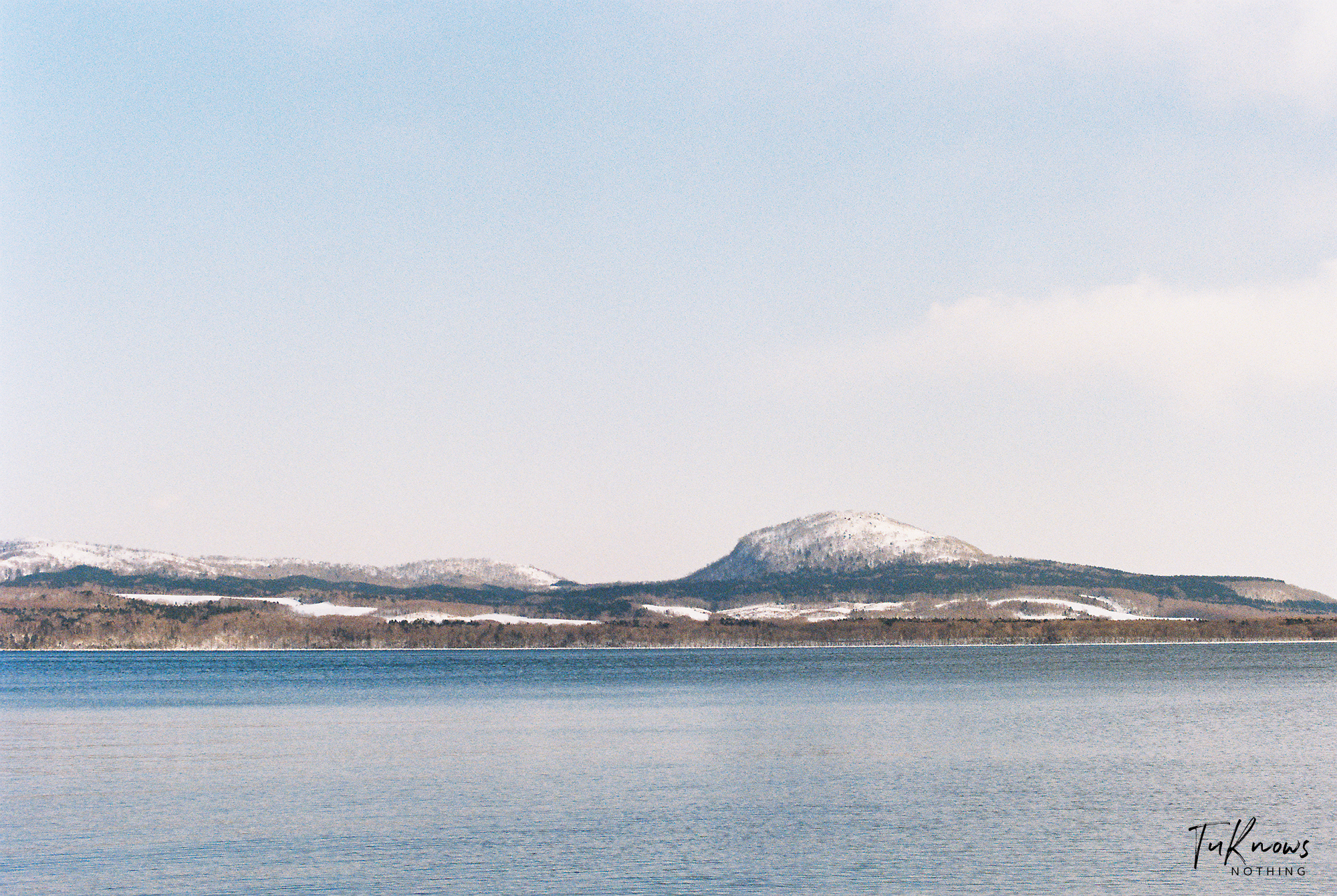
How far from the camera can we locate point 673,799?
5741cm

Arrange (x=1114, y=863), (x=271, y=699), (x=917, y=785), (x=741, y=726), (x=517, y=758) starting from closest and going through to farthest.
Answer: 1. (x=1114, y=863)
2. (x=917, y=785)
3. (x=517, y=758)
4. (x=741, y=726)
5. (x=271, y=699)

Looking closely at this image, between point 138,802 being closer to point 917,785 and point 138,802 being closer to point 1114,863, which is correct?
point 917,785

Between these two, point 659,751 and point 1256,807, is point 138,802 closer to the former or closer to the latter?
point 659,751

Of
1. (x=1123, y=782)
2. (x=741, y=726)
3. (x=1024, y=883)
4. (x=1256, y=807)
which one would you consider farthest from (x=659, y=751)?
(x=1024, y=883)

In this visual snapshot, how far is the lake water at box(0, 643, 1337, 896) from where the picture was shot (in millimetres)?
41562

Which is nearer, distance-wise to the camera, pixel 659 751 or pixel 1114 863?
pixel 1114 863

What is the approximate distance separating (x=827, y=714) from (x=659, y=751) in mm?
32043

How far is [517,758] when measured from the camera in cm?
7519

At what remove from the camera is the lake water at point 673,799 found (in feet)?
136

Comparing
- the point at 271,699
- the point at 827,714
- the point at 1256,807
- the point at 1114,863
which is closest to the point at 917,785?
the point at 1256,807

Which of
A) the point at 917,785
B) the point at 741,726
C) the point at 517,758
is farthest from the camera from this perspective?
the point at 741,726

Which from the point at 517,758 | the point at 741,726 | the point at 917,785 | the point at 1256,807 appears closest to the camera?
the point at 1256,807

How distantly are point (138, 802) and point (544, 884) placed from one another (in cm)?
2514

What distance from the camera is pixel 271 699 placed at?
467 feet
